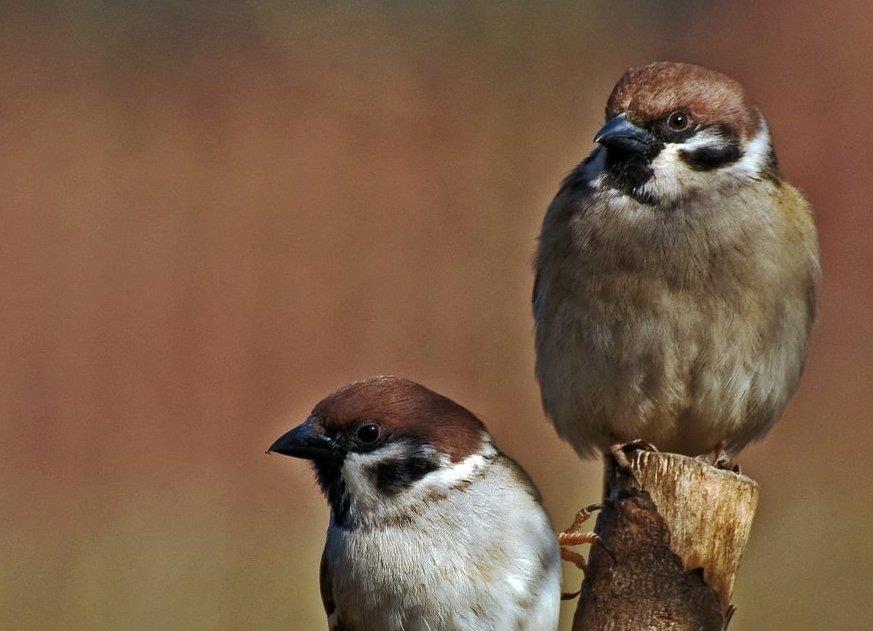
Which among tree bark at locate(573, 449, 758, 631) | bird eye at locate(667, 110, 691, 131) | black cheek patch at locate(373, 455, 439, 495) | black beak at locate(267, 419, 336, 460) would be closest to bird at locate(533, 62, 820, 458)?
bird eye at locate(667, 110, 691, 131)

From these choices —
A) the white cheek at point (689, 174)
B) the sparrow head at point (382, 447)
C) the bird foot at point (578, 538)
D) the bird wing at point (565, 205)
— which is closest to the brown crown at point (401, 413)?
the sparrow head at point (382, 447)

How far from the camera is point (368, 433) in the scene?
346cm

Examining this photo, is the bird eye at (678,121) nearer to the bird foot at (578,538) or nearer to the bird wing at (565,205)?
the bird wing at (565,205)

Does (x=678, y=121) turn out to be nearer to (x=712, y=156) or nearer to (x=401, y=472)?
(x=712, y=156)

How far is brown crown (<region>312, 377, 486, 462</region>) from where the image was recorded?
3.45 m

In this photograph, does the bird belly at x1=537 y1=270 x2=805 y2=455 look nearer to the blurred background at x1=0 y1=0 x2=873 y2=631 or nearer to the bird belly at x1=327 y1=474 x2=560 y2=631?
the bird belly at x1=327 y1=474 x2=560 y2=631

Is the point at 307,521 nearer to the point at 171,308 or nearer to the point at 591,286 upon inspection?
the point at 171,308

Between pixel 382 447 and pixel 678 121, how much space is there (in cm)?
105

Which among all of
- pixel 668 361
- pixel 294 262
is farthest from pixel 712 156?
pixel 294 262

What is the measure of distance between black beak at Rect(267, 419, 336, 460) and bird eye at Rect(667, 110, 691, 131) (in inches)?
43.4

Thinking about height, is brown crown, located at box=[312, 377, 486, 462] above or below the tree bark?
above

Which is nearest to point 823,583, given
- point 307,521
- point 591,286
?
point 307,521

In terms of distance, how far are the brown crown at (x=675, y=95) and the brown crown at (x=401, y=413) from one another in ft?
2.68

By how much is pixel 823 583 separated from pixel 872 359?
1812mm
